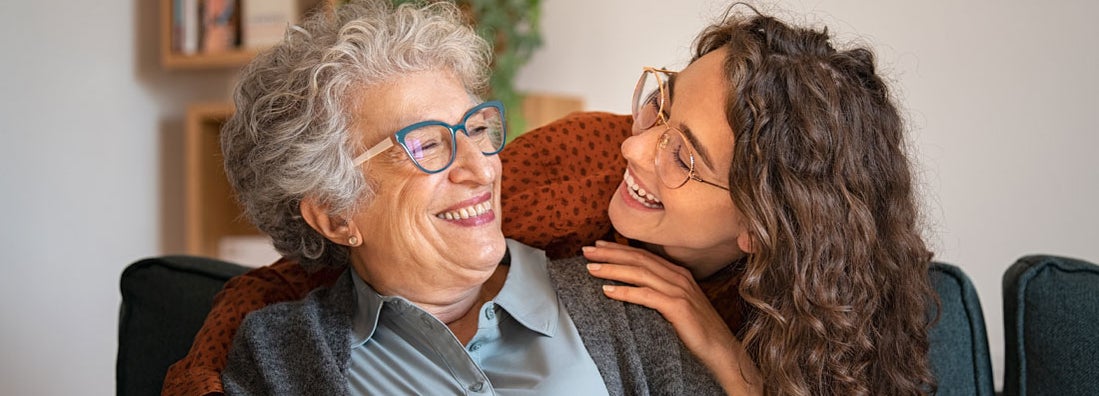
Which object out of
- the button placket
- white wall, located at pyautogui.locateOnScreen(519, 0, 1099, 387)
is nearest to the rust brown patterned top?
the button placket

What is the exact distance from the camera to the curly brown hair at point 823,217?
1478mm

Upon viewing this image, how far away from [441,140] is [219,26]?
8.34ft

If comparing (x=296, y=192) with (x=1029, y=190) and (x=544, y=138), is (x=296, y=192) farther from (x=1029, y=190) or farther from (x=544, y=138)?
(x=1029, y=190)

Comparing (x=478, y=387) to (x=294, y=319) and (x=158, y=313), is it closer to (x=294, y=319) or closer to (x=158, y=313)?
(x=294, y=319)

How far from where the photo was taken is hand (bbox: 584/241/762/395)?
1585 millimetres

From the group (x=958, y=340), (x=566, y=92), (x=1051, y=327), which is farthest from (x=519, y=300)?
(x=566, y=92)

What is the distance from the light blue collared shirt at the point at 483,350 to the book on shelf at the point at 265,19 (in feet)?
7.46

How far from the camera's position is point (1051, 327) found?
165cm

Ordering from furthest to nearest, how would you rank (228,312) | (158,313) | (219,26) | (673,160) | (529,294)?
(219,26)
(158,313)
(228,312)
(529,294)
(673,160)

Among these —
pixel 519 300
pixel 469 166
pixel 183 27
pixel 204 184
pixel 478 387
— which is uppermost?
pixel 183 27

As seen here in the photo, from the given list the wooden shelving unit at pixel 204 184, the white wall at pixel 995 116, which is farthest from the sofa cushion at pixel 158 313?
the wooden shelving unit at pixel 204 184

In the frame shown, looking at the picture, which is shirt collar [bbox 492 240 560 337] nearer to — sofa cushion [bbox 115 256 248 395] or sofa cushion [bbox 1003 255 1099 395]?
sofa cushion [bbox 115 256 248 395]

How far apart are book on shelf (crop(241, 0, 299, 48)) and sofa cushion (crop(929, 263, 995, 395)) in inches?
107

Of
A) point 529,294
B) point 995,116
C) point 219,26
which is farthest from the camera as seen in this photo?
point 219,26
